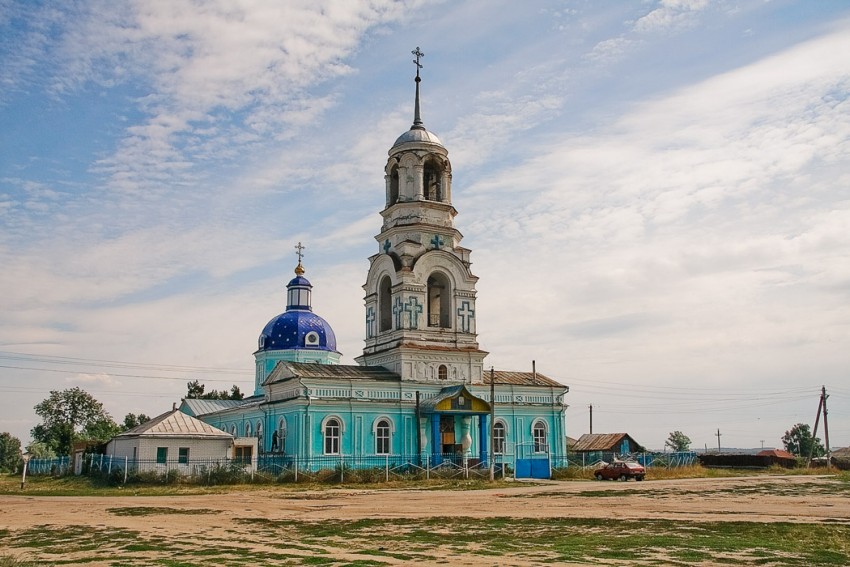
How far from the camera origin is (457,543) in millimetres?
14883

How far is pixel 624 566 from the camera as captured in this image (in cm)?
1209

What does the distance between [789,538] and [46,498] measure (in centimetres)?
2346

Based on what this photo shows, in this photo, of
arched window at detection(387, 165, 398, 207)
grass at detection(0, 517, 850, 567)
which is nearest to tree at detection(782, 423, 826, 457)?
arched window at detection(387, 165, 398, 207)

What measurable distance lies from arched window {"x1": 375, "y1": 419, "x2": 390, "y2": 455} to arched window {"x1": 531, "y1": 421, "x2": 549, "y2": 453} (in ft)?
28.1

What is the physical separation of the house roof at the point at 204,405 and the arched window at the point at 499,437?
20.6 m

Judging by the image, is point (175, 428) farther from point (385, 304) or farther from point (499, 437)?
point (499, 437)

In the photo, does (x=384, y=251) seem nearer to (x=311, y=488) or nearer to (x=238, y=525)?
(x=311, y=488)

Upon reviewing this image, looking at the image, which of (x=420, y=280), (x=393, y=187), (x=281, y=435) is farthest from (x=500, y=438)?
(x=393, y=187)

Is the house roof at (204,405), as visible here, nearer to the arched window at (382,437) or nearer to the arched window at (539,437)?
the arched window at (382,437)

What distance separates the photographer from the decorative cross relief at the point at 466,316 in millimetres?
45781

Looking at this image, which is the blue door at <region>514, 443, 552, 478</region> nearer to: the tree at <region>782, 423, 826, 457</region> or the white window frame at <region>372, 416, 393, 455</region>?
the white window frame at <region>372, 416, 393, 455</region>

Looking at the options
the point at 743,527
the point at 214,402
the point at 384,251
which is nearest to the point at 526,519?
the point at 743,527

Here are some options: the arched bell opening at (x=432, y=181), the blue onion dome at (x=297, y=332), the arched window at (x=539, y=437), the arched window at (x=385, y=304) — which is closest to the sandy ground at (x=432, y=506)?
the arched window at (x=539, y=437)

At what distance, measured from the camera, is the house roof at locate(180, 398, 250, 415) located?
57.7m
